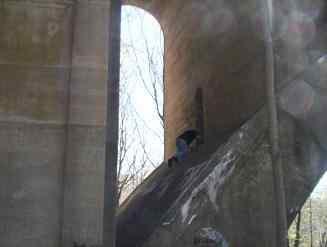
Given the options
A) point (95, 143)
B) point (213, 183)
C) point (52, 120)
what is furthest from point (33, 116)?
point (213, 183)

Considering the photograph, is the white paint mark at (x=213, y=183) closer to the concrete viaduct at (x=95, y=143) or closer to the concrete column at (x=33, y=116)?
the concrete viaduct at (x=95, y=143)

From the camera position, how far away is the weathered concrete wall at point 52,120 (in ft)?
21.6

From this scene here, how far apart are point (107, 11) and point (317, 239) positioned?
22064 millimetres

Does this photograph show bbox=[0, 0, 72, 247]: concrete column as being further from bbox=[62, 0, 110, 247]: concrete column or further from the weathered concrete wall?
bbox=[62, 0, 110, 247]: concrete column

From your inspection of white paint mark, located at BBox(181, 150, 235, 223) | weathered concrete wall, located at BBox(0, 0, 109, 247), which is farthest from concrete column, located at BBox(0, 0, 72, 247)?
white paint mark, located at BBox(181, 150, 235, 223)

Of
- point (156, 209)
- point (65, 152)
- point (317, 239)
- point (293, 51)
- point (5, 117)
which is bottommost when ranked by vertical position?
point (317, 239)

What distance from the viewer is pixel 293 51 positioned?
359 inches

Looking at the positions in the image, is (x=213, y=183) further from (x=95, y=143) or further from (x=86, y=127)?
(x=86, y=127)

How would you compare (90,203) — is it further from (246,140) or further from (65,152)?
(246,140)

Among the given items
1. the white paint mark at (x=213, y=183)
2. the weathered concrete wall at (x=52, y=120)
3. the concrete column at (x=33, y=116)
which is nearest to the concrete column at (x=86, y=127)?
the weathered concrete wall at (x=52, y=120)

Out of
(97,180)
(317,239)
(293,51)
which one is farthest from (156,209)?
(317,239)

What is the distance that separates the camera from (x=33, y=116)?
22.7 feet

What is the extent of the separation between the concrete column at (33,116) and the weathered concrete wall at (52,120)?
0.04 ft

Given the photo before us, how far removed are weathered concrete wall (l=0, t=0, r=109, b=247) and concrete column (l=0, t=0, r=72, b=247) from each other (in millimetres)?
13
